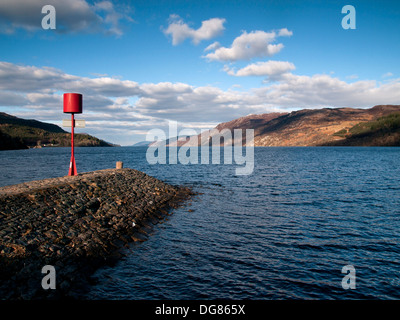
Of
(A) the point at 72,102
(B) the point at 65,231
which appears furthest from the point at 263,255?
(A) the point at 72,102

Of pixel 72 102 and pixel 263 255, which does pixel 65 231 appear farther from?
pixel 72 102

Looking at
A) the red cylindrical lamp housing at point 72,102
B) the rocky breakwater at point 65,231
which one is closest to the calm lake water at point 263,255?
the rocky breakwater at point 65,231

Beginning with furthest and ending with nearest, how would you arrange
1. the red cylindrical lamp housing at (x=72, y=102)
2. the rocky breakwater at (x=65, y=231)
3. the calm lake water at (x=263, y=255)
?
the red cylindrical lamp housing at (x=72, y=102) < the calm lake water at (x=263, y=255) < the rocky breakwater at (x=65, y=231)

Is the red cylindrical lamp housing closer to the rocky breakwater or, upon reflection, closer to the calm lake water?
the rocky breakwater

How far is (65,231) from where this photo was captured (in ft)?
40.1

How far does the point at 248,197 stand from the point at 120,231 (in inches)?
637

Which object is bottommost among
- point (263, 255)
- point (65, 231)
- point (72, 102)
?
point (263, 255)

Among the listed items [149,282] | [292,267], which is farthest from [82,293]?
[292,267]

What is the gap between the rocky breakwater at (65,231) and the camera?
8859 millimetres

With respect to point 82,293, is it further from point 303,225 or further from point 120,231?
point 303,225

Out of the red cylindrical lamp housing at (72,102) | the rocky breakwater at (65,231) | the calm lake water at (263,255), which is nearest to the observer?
the rocky breakwater at (65,231)

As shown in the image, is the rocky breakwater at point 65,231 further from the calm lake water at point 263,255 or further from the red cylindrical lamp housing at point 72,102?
the red cylindrical lamp housing at point 72,102

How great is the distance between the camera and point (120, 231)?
14.9 metres
